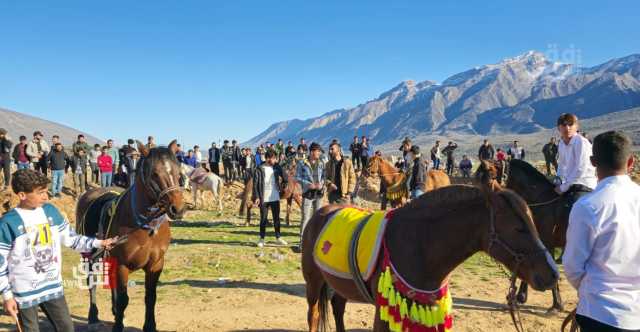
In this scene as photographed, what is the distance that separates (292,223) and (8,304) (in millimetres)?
11268

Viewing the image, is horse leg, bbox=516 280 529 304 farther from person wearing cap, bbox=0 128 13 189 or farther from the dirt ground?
person wearing cap, bbox=0 128 13 189

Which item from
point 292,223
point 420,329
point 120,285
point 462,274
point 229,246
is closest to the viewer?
point 420,329

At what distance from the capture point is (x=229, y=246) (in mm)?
10250

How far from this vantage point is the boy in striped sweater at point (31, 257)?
310cm

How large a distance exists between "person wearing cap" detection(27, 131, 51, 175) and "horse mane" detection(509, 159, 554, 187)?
15.9 metres

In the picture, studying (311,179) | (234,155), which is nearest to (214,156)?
(234,155)

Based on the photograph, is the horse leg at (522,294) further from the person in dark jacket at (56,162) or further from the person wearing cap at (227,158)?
the person wearing cap at (227,158)

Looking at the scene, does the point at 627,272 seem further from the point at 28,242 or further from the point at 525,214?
the point at 28,242

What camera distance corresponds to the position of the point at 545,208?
6.20 metres

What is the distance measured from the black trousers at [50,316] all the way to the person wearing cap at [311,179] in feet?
19.7

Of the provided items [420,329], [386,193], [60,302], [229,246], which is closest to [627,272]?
[420,329]

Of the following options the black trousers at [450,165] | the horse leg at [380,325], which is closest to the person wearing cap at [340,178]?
the horse leg at [380,325]

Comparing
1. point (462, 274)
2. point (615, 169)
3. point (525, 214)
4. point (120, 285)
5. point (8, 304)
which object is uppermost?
point (615, 169)

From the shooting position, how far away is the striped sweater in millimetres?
3086
